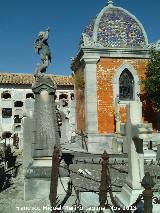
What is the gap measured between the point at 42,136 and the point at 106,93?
8994 millimetres

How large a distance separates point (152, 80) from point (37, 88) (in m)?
9.45

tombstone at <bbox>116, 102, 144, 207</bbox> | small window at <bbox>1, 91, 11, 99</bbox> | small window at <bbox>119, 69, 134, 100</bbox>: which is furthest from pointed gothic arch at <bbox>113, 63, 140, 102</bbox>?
small window at <bbox>1, 91, 11, 99</bbox>

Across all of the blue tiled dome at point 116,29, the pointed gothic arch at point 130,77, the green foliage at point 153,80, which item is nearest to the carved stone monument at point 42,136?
the pointed gothic arch at point 130,77

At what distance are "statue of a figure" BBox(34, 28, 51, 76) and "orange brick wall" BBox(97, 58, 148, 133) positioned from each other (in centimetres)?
765

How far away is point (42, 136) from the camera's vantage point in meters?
9.59

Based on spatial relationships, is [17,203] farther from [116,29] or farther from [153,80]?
[116,29]

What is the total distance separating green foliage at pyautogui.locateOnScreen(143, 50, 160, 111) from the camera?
57.5 feet

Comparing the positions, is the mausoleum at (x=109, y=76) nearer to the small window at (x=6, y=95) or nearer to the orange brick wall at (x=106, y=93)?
the orange brick wall at (x=106, y=93)

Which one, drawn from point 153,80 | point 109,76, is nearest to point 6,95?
point 109,76

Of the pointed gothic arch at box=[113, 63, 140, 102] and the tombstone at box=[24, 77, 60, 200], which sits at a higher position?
the pointed gothic arch at box=[113, 63, 140, 102]

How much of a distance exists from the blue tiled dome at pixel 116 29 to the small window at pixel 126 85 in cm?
165

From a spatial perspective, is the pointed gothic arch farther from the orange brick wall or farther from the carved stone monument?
the carved stone monument

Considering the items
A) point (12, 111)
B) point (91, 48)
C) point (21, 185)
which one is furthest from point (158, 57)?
point (12, 111)

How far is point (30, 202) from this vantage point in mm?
8250
